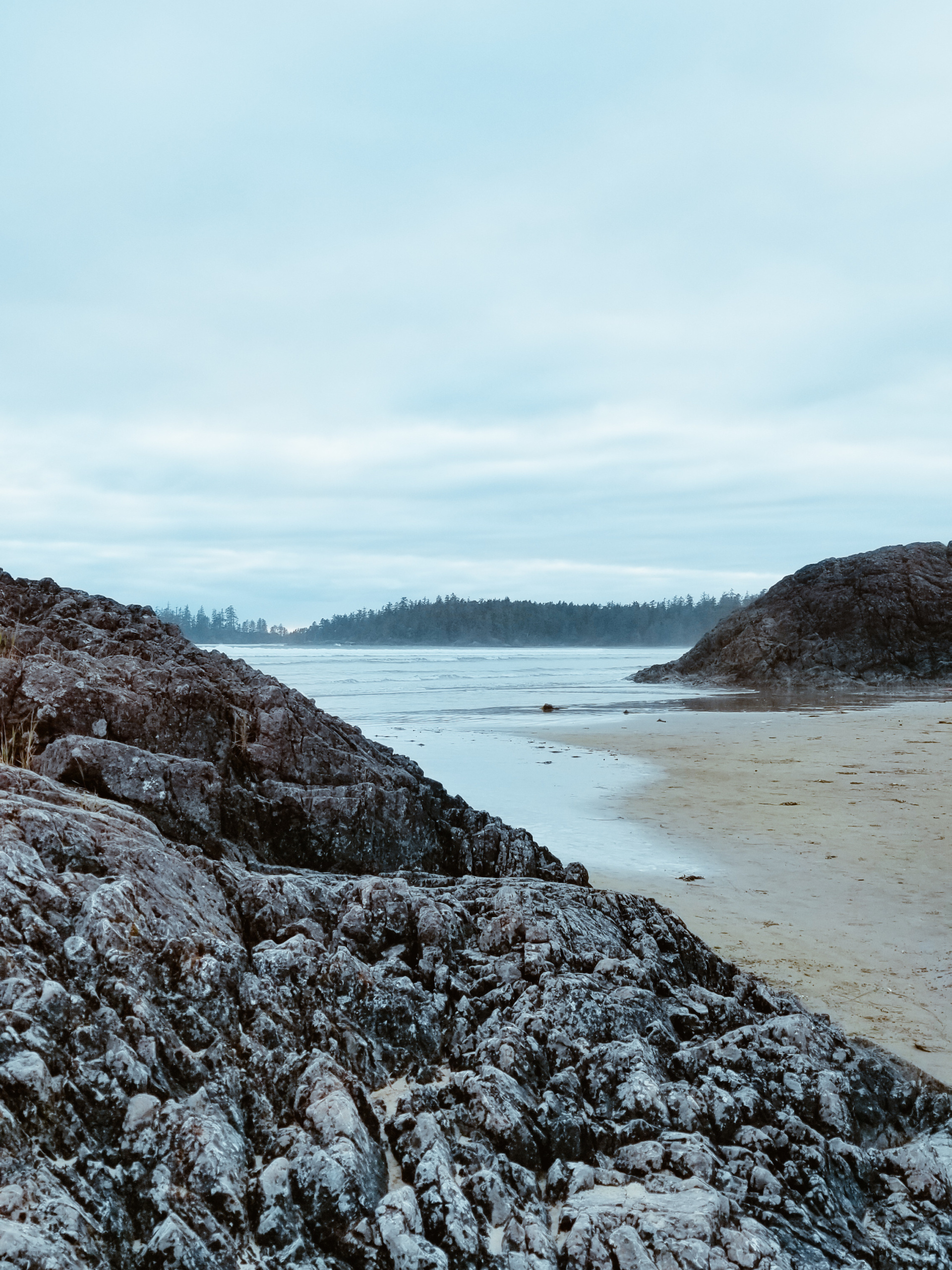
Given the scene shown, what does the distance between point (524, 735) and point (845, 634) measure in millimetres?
22862

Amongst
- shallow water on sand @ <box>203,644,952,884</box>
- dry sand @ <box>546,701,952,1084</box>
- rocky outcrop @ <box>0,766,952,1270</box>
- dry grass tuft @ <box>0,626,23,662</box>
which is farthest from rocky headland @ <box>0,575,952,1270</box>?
shallow water on sand @ <box>203,644,952,884</box>

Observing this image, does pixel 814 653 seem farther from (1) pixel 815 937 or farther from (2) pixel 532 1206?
(2) pixel 532 1206

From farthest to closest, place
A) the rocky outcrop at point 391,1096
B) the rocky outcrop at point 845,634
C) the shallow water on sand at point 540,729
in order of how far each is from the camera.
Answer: the rocky outcrop at point 845,634 → the shallow water on sand at point 540,729 → the rocky outcrop at point 391,1096

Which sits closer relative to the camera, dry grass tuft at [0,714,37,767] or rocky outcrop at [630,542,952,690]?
dry grass tuft at [0,714,37,767]

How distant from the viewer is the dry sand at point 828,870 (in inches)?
172

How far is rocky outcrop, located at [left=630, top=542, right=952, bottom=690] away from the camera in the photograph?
31844 mm

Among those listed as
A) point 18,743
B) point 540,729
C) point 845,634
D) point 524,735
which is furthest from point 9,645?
point 845,634

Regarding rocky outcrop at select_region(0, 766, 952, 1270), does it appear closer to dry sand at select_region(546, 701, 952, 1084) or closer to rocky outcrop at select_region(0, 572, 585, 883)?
dry sand at select_region(546, 701, 952, 1084)

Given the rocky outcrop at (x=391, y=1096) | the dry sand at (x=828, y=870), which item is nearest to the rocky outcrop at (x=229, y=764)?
the rocky outcrop at (x=391, y=1096)

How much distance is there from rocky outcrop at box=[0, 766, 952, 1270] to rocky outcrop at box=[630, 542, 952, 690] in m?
29.5

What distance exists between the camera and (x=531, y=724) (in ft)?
59.6

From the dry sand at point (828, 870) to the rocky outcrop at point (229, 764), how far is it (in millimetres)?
1357

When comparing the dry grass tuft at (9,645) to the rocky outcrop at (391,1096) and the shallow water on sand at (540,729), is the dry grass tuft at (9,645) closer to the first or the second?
the rocky outcrop at (391,1096)

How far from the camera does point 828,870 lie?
6.54 m
